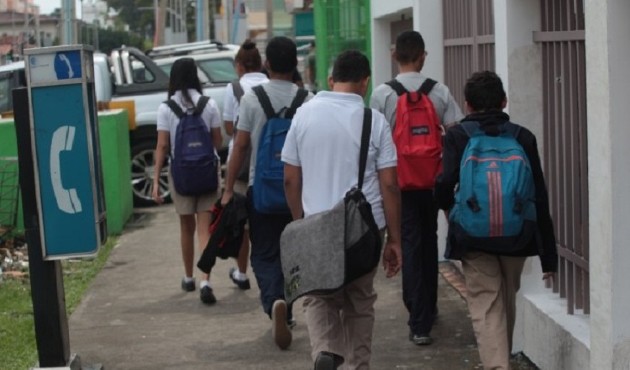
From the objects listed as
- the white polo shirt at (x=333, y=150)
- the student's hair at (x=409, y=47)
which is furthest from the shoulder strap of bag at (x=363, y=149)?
the student's hair at (x=409, y=47)

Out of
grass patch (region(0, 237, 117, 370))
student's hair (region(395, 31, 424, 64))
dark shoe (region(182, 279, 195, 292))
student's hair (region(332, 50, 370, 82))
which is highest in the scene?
student's hair (region(395, 31, 424, 64))

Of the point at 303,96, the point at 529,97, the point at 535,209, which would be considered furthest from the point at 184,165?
the point at 535,209

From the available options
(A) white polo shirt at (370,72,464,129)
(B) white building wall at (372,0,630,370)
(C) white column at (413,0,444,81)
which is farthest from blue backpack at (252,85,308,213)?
(C) white column at (413,0,444,81)

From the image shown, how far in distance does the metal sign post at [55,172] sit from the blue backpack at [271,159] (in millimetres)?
931

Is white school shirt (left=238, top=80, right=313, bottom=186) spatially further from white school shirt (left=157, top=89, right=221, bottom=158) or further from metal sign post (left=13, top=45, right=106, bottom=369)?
white school shirt (left=157, top=89, right=221, bottom=158)

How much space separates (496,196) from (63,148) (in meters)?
2.43

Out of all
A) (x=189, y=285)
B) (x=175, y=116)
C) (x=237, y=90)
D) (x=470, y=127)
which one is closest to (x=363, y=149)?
(x=470, y=127)

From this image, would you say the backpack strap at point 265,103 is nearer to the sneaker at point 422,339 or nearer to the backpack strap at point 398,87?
Answer: the backpack strap at point 398,87

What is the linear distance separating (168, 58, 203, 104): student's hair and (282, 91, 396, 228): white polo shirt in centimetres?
319

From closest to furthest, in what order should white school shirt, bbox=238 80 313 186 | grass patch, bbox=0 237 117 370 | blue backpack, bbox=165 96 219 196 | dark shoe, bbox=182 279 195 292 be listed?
white school shirt, bbox=238 80 313 186, grass patch, bbox=0 237 117 370, blue backpack, bbox=165 96 219 196, dark shoe, bbox=182 279 195 292

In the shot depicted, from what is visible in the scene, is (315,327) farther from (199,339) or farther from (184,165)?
(184,165)

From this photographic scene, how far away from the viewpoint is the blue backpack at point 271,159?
24.7 ft

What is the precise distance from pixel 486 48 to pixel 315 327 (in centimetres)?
324

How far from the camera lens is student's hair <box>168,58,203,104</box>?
9.62 metres
